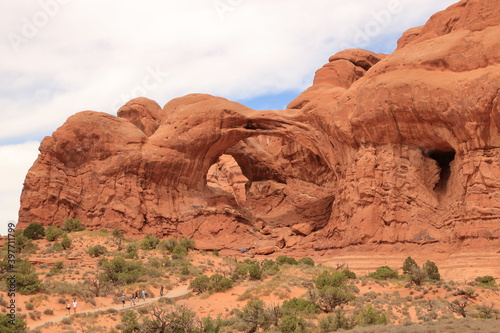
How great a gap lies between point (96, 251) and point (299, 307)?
50.6 feet

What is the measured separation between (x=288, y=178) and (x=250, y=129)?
29.9 ft

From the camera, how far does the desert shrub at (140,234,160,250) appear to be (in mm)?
39094

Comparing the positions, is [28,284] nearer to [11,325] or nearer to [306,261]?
[11,325]

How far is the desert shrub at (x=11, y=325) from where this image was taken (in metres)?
20.3

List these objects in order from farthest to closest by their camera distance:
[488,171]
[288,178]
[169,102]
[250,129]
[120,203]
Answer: [288,178] → [169,102] → [250,129] → [120,203] → [488,171]

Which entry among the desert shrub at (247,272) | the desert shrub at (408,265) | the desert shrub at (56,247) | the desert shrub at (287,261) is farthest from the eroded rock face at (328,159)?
the desert shrub at (247,272)

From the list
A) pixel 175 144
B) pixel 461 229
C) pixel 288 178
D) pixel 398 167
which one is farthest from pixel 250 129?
pixel 461 229

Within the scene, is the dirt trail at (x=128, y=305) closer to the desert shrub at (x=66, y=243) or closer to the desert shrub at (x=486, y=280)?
the desert shrub at (x=66, y=243)

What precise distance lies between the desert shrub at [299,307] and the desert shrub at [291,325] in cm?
180

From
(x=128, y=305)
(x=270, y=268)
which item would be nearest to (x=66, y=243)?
(x=128, y=305)

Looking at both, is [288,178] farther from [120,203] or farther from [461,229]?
[461,229]

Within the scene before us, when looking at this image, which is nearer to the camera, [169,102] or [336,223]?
[336,223]

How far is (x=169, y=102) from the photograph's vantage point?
51.1m

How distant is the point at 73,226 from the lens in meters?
42.0
